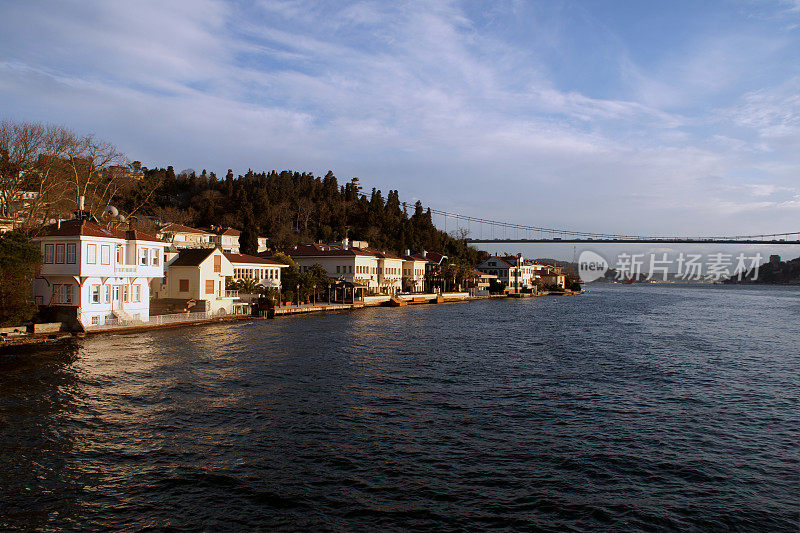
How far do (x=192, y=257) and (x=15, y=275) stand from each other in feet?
55.6

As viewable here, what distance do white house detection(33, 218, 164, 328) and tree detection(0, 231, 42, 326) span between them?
2.76 m

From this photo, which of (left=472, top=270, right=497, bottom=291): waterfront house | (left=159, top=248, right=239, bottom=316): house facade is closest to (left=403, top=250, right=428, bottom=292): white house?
(left=472, top=270, right=497, bottom=291): waterfront house

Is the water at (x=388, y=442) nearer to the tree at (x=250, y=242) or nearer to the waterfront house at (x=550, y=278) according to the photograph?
the tree at (x=250, y=242)

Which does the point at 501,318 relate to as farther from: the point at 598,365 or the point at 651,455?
the point at 651,455

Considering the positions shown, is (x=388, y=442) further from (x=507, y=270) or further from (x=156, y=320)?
(x=507, y=270)

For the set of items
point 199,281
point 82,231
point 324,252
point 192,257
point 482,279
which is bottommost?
point 482,279

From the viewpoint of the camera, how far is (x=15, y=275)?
29000mm

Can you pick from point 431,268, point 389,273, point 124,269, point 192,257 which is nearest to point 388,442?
point 124,269

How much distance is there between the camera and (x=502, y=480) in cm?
1238

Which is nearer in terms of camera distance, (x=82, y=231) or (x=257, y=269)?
(x=82, y=231)

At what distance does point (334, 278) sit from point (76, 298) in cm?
3900

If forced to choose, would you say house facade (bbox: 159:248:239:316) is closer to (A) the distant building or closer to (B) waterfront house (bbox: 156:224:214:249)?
(B) waterfront house (bbox: 156:224:214:249)

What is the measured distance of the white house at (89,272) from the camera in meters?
33.5

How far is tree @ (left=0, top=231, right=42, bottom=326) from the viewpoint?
28781 millimetres
